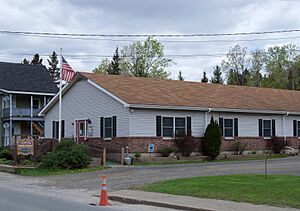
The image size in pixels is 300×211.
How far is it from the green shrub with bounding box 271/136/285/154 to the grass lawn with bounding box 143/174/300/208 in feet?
59.1

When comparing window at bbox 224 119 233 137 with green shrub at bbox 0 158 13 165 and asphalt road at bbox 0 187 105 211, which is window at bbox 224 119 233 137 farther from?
asphalt road at bbox 0 187 105 211

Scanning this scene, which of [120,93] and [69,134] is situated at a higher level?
[120,93]

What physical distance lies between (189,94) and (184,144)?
16.4 feet


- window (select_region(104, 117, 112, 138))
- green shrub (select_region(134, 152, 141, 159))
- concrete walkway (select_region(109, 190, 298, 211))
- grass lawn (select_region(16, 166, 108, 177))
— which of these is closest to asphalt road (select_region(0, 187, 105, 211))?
concrete walkway (select_region(109, 190, 298, 211))

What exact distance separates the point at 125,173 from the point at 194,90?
14582mm

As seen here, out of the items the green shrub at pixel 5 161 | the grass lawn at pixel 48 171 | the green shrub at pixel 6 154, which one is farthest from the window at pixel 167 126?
the green shrub at pixel 6 154

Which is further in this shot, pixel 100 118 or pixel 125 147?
pixel 100 118

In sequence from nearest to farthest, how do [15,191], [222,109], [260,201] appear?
1. [260,201]
2. [15,191]
3. [222,109]

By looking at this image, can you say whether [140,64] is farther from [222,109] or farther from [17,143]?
[17,143]

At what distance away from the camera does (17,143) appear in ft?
95.6

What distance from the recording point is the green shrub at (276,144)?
121 ft

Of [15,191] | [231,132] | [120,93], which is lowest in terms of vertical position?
[15,191]

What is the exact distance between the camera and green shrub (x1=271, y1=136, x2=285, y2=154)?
36969 mm

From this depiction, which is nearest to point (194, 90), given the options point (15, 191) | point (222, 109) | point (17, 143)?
point (222, 109)
